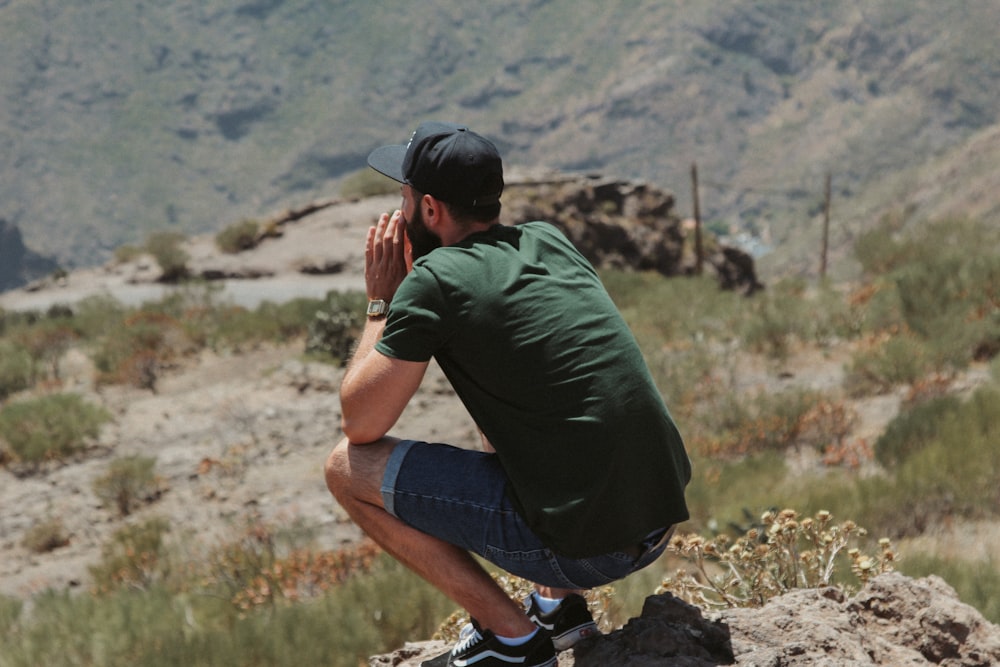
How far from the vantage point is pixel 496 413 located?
2672 millimetres

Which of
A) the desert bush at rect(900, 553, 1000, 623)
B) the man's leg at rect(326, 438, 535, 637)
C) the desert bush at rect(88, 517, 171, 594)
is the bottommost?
the desert bush at rect(88, 517, 171, 594)

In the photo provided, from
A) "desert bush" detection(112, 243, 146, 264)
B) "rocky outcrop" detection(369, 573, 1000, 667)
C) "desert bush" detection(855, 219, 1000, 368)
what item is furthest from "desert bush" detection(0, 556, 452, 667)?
"desert bush" detection(112, 243, 146, 264)

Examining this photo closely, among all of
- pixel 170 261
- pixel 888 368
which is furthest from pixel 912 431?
pixel 170 261

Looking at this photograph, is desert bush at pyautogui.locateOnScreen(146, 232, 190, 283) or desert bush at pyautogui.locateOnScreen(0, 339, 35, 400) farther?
desert bush at pyautogui.locateOnScreen(146, 232, 190, 283)

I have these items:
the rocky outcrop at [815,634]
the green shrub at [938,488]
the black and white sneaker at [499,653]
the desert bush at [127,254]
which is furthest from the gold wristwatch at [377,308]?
the desert bush at [127,254]

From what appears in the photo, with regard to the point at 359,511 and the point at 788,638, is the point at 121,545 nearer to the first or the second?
the point at 359,511

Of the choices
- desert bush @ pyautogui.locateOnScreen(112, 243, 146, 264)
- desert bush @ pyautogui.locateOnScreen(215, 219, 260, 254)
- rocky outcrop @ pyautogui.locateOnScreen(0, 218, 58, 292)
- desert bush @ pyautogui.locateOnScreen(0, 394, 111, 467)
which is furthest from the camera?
rocky outcrop @ pyautogui.locateOnScreen(0, 218, 58, 292)

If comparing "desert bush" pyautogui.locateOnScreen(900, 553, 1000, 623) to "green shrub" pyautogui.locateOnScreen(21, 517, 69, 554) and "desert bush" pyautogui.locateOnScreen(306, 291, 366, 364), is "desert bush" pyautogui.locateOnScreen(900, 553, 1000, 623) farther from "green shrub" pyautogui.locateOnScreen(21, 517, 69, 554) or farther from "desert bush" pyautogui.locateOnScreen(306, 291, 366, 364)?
"desert bush" pyautogui.locateOnScreen(306, 291, 366, 364)

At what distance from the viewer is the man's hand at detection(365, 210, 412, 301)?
2.94m

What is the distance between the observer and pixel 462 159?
8.86 feet

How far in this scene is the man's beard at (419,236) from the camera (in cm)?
289

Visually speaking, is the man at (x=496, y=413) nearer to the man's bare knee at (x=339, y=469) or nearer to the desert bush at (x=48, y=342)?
the man's bare knee at (x=339, y=469)

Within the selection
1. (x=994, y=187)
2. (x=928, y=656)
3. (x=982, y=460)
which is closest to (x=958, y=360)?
(x=982, y=460)

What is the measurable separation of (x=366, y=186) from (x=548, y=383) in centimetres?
2545
